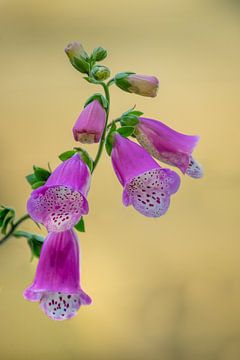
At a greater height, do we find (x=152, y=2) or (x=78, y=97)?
(x=152, y=2)

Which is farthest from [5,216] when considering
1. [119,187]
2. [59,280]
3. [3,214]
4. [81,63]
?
[119,187]

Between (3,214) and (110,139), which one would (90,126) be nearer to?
(110,139)

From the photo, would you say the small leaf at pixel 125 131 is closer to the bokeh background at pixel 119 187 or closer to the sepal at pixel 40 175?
the sepal at pixel 40 175

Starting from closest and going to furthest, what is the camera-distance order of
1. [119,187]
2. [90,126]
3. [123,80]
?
[90,126] → [123,80] → [119,187]

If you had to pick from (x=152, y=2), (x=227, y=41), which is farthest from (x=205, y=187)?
(x=152, y=2)

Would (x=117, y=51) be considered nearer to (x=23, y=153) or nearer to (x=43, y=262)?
(x=23, y=153)
